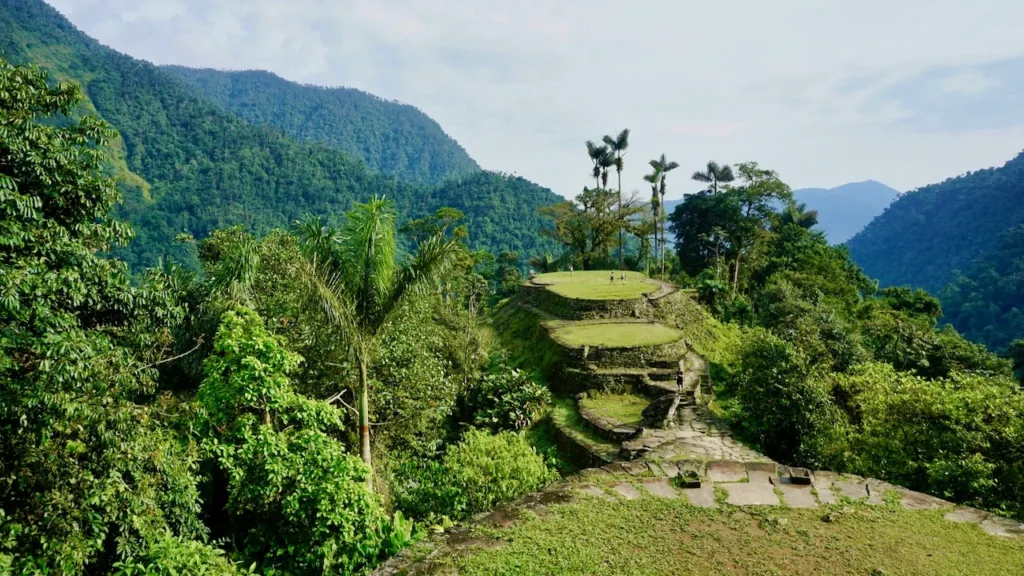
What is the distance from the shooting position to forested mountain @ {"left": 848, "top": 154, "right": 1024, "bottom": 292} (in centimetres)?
7281

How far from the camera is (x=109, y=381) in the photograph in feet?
17.4

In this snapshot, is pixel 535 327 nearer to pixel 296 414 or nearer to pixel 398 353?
pixel 398 353

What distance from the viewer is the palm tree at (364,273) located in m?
7.93

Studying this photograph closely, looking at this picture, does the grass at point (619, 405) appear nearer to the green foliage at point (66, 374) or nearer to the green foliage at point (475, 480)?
the green foliage at point (475, 480)

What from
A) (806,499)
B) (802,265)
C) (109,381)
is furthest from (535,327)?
(802,265)

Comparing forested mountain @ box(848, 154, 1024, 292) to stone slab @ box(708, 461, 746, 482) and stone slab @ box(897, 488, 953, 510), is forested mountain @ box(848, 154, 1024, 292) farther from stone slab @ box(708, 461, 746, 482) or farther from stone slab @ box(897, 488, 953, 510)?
stone slab @ box(708, 461, 746, 482)

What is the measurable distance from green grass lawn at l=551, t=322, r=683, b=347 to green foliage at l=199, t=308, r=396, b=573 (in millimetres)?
9724

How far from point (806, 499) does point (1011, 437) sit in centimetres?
290

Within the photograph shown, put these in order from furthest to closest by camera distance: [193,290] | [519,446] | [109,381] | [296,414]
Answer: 1. [193,290]
2. [519,446]
3. [296,414]
4. [109,381]

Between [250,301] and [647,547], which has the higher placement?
[250,301]

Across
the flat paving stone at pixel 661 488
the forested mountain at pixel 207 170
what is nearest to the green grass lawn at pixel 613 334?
the flat paving stone at pixel 661 488

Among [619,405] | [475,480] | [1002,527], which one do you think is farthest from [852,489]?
[619,405]

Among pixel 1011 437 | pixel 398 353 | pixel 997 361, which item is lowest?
pixel 997 361

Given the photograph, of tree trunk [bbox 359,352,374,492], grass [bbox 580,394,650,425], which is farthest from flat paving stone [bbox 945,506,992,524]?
tree trunk [bbox 359,352,374,492]
